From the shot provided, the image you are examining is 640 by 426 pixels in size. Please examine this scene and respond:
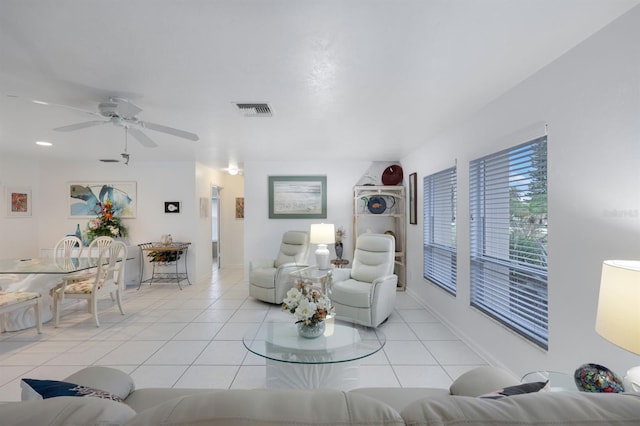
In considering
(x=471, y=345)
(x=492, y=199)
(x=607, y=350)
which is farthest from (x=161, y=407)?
(x=471, y=345)

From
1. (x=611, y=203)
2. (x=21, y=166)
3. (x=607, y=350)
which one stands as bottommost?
(x=607, y=350)

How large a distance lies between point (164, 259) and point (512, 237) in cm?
524

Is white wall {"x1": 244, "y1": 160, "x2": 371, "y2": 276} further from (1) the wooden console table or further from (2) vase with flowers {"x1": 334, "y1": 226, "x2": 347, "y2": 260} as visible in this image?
(1) the wooden console table

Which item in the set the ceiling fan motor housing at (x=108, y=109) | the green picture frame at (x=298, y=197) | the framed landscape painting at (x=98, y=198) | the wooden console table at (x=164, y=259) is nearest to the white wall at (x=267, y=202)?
the green picture frame at (x=298, y=197)

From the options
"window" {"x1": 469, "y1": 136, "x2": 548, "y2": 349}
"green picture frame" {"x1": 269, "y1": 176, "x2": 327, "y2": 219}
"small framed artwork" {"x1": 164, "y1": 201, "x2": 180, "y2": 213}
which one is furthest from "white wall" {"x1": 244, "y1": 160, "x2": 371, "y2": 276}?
"window" {"x1": 469, "y1": 136, "x2": 548, "y2": 349}

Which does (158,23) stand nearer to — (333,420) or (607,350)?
(333,420)

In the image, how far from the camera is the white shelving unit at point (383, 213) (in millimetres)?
5047

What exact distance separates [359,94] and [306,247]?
2.89 meters

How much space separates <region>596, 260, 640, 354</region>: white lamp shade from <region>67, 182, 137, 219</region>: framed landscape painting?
6.50 meters

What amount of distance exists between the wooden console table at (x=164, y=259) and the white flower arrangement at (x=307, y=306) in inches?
153

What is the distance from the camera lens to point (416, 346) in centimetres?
296

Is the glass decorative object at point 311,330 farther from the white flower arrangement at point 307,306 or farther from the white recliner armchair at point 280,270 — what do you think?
the white recliner armchair at point 280,270

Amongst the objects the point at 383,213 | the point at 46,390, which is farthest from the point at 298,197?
the point at 46,390

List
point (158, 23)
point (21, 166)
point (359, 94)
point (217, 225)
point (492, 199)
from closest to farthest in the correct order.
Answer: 1. point (158, 23)
2. point (359, 94)
3. point (492, 199)
4. point (21, 166)
5. point (217, 225)
